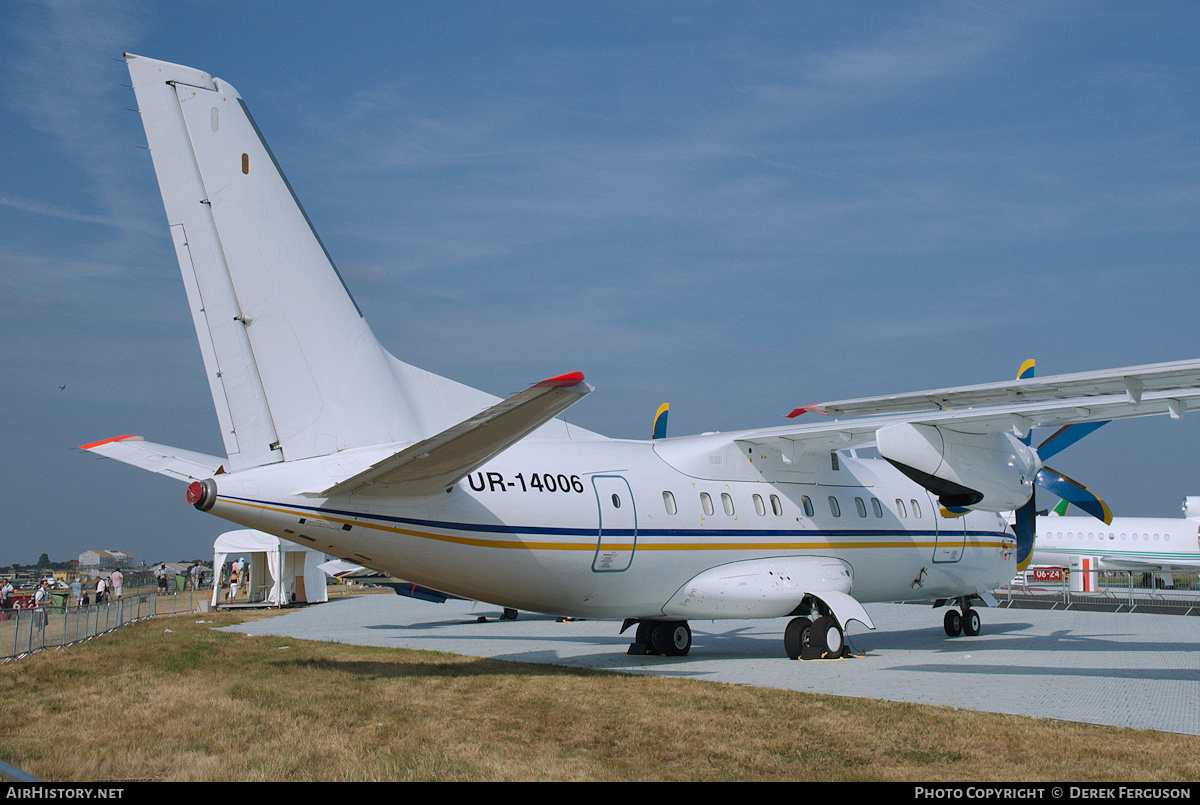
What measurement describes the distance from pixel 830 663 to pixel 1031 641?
6742 mm

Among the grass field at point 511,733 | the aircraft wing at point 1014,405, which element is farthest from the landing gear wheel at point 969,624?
the grass field at point 511,733

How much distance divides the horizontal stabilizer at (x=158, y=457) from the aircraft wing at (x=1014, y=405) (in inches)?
365

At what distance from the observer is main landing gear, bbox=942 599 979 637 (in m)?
20.6

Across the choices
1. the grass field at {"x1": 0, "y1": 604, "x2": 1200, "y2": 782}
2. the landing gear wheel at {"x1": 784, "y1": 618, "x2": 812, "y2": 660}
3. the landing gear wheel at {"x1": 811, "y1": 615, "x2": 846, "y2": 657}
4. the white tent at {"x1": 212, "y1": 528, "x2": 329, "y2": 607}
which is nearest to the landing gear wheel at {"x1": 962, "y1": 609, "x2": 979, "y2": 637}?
the landing gear wheel at {"x1": 811, "y1": 615, "x2": 846, "y2": 657}

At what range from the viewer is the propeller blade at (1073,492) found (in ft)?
56.5

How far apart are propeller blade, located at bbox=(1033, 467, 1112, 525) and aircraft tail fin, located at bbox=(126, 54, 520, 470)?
517 inches

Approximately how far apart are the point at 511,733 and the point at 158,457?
934 centimetres

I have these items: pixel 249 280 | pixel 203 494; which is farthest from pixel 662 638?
pixel 249 280

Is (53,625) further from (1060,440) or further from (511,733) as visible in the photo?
(1060,440)

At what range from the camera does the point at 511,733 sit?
30.1ft

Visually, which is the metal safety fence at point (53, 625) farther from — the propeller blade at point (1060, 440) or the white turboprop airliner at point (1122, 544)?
the white turboprop airliner at point (1122, 544)

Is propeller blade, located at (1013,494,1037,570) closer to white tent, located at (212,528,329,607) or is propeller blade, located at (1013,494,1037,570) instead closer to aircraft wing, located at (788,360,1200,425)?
aircraft wing, located at (788,360,1200,425)

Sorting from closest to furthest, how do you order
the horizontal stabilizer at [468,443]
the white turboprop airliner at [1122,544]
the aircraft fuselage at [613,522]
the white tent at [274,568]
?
the horizontal stabilizer at [468,443]
the aircraft fuselage at [613,522]
the white tent at [274,568]
the white turboprop airliner at [1122,544]
